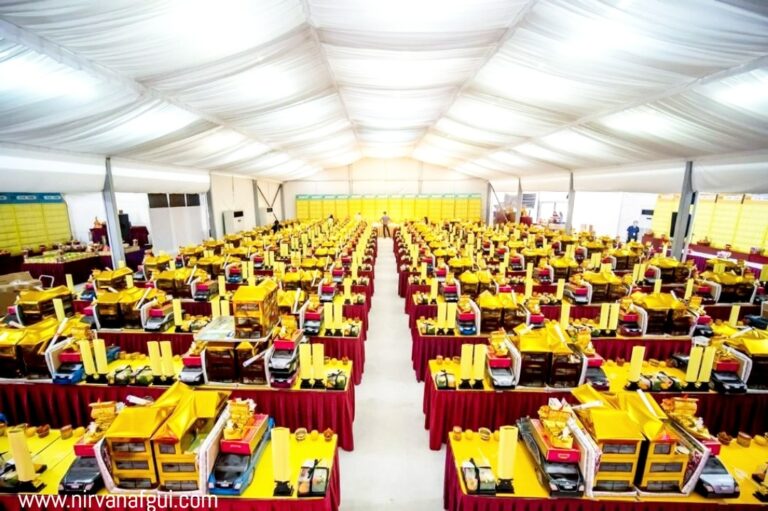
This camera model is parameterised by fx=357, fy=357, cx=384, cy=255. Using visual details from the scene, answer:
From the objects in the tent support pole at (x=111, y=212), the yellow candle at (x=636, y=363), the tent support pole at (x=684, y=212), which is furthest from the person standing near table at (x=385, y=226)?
the yellow candle at (x=636, y=363)

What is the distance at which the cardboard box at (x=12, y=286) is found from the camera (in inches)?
324

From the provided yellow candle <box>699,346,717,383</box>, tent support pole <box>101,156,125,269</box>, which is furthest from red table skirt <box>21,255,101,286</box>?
yellow candle <box>699,346,717,383</box>

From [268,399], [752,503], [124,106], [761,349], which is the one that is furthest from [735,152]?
[124,106]

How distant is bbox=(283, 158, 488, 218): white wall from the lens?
26.6 m

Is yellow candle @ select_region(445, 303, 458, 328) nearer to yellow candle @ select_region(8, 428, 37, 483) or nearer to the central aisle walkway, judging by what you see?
the central aisle walkway

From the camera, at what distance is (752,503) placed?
8.65ft

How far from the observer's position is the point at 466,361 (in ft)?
13.6

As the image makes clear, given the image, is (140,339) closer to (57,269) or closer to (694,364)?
(57,269)

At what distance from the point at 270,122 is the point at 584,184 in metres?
12.9

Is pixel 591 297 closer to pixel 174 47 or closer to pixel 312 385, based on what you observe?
pixel 312 385

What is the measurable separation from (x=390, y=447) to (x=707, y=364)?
154 inches

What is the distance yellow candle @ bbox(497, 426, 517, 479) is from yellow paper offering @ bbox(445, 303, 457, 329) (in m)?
2.90

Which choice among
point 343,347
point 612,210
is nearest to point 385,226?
point 612,210

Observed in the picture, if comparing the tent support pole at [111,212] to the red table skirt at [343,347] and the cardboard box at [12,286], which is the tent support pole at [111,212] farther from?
the red table skirt at [343,347]
